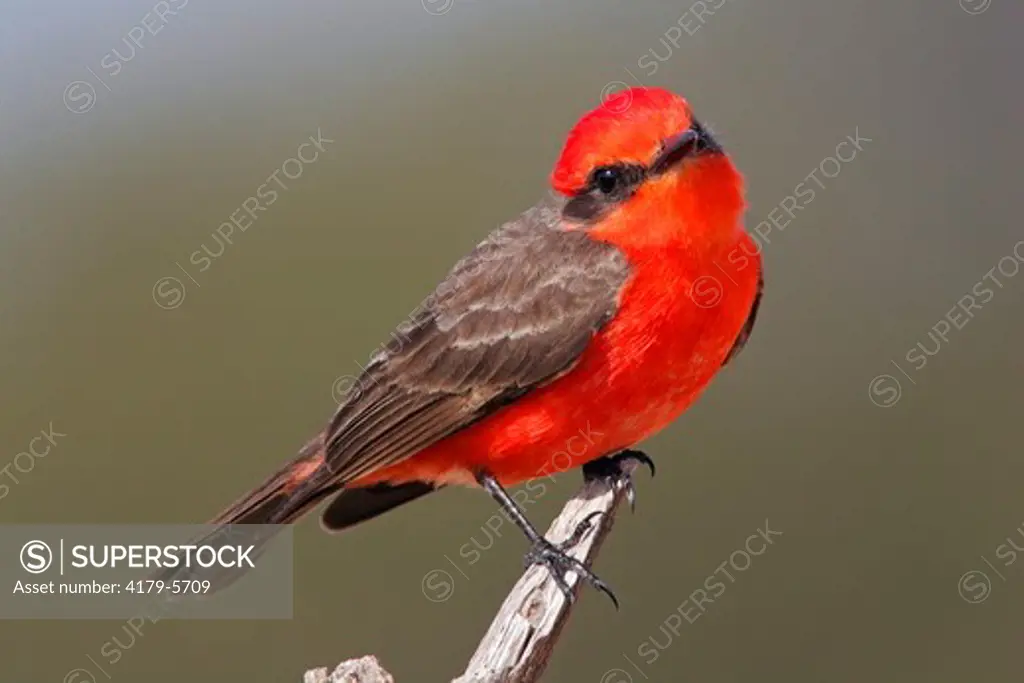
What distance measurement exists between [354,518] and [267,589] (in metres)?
0.77

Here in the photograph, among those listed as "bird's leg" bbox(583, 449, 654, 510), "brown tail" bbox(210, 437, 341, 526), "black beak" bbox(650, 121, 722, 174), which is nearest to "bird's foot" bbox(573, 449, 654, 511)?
"bird's leg" bbox(583, 449, 654, 510)

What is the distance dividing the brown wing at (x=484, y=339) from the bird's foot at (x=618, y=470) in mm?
655

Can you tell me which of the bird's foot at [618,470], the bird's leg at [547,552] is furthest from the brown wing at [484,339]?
the bird's foot at [618,470]

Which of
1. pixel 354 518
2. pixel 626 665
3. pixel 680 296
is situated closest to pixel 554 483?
pixel 626 665

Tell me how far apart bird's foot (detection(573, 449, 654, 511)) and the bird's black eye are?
122cm

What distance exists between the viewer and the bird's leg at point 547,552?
4473 millimetres

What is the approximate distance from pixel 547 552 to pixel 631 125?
1.47 m

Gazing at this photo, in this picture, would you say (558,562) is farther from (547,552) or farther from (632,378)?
(632,378)

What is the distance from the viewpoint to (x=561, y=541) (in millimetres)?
4734

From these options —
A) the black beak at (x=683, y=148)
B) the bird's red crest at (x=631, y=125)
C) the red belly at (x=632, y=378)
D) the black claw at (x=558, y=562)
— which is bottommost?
the black claw at (x=558, y=562)

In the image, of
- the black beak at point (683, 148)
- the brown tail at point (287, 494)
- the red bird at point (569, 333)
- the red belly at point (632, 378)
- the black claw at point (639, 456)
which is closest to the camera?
the black beak at point (683, 148)

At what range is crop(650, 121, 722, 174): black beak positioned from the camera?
4.25m

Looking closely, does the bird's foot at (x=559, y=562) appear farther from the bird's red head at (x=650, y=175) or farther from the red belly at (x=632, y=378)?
the bird's red head at (x=650, y=175)

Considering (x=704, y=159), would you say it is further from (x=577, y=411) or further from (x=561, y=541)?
(x=561, y=541)
